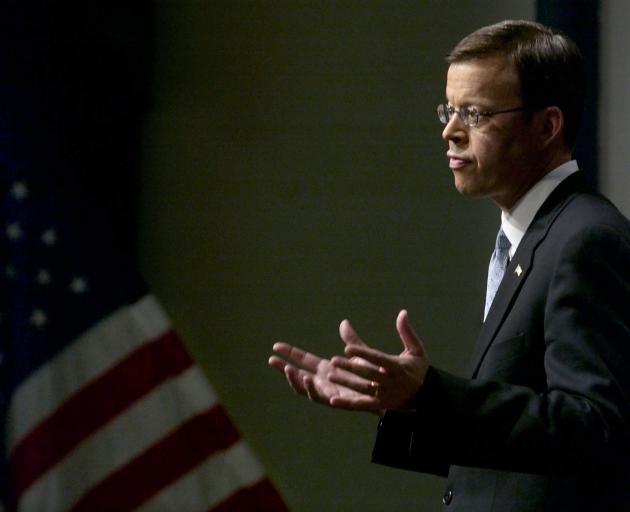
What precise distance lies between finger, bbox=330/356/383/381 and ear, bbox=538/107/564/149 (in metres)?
0.54

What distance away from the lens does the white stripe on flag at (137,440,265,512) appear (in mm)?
2590

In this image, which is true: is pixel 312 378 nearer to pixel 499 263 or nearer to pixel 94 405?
pixel 499 263

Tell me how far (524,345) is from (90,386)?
1.48 meters

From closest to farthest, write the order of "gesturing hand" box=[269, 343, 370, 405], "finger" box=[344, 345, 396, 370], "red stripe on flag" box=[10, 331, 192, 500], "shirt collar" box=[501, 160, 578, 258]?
"finger" box=[344, 345, 396, 370] < "gesturing hand" box=[269, 343, 370, 405] < "shirt collar" box=[501, 160, 578, 258] < "red stripe on flag" box=[10, 331, 192, 500]

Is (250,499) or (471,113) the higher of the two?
(471,113)

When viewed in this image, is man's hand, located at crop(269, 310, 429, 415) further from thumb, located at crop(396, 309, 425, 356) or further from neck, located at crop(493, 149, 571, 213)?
neck, located at crop(493, 149, 571, 213)

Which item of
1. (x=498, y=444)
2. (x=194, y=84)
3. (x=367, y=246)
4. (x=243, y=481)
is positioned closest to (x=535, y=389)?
(x=498, y=444)

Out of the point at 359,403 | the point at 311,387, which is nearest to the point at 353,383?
the point at 359,403

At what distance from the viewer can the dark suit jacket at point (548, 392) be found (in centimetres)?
124

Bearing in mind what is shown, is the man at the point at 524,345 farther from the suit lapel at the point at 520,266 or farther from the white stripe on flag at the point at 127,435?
the white stripe on flag at the point at 127,435

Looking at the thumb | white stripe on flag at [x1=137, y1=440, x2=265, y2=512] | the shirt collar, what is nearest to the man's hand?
the thumb

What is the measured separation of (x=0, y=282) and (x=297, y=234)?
0.85 m

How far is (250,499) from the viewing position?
2.60m

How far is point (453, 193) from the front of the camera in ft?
10.2
